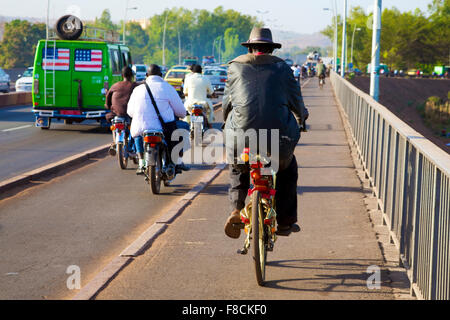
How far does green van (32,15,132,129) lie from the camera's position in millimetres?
19203

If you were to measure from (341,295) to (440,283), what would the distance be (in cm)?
103

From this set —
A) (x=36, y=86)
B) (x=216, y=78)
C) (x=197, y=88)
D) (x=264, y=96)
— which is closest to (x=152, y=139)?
(x=264, y=96)

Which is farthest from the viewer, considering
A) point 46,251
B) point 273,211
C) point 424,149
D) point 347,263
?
point 46,251

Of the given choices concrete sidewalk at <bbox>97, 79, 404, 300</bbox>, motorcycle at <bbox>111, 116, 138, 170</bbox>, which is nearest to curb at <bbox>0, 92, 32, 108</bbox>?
motorcycle at <bbox>111, 116, 138, 170</bbox>

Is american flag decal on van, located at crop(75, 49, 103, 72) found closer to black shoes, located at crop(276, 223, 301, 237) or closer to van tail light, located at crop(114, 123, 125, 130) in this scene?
van tail light, located at crop(114, 123, 125, 130)

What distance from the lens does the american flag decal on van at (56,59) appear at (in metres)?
19.2

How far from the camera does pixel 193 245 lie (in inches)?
273

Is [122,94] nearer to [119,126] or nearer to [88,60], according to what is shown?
[119,126]

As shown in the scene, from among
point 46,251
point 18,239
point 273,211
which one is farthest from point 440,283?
point 18,239

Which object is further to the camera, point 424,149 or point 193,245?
point 193,245

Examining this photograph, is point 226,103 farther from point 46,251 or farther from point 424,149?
point 46,251

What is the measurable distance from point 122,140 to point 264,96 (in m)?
6.57

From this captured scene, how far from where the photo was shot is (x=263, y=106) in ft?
18.6

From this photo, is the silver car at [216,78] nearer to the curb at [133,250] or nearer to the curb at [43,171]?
the curb at [43,171]
